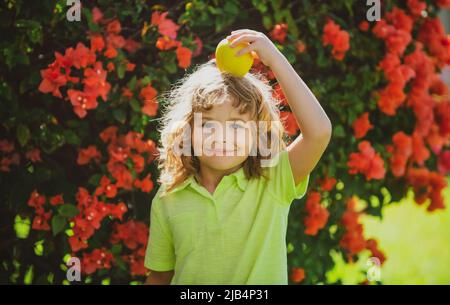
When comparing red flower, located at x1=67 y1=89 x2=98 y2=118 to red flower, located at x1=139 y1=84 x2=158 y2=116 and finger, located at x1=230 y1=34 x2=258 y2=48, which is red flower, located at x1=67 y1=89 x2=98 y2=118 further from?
finger, located at x1=230 y1=34 x2=258 y2=48

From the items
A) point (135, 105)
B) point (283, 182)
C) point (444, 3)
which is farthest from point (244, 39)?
point (444, 3)

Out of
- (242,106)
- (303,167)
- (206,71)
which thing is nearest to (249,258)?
(303,167)

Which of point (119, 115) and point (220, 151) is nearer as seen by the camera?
point (220, 151)

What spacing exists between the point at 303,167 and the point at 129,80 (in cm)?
106

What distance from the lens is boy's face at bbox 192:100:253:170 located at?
6.38ft

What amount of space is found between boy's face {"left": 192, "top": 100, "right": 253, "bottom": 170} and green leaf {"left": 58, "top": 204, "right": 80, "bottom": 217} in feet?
2.61

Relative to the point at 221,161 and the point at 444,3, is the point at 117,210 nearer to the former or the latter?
the point at 221,161

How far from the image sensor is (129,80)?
2.78 meters

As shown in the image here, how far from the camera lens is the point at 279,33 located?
9.19 feet

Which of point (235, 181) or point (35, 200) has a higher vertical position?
point (35, 200)

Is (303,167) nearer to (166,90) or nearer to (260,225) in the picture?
(260,225)

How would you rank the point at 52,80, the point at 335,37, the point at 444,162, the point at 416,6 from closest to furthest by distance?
the point at 52,80 → the point at 335,37 → the point at 416,6 → the point at 444,162

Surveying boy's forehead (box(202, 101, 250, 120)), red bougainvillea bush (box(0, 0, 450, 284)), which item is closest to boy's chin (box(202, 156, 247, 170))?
boy's forehead (box(202, 101, 250, 120))

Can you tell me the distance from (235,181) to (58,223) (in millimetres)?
891
